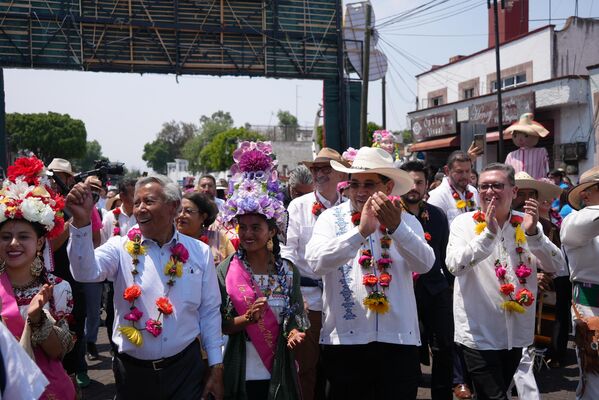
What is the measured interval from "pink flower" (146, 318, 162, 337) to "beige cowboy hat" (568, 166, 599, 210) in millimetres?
3548

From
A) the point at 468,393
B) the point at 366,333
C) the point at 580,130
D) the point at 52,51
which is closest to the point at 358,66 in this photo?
the point at 580,130

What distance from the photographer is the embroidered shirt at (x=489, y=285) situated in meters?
4.52

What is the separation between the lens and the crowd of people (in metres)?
3.59

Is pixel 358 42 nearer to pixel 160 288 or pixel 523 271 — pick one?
pixel 523 271

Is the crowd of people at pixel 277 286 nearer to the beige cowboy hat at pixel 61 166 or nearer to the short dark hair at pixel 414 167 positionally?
the short dark hair at pixel 414 167

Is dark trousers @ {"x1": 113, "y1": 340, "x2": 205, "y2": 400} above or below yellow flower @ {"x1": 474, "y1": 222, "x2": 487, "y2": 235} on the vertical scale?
below

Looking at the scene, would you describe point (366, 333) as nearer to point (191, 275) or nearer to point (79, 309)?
point (191, 275)

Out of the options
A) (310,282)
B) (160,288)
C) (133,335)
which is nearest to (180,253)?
(160,288)

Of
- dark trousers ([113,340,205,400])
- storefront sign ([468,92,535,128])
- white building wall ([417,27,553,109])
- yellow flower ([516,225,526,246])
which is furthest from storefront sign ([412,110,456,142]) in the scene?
dark trousers ([113,340,205,400])

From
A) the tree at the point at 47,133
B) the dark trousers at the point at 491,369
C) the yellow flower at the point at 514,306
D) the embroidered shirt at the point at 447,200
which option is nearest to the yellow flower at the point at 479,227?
the yellow flower at the point at 514,306

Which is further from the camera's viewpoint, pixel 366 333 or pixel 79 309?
pixel 79 309

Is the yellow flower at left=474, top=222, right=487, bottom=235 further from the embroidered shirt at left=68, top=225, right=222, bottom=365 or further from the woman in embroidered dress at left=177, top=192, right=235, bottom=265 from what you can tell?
the woman in embroidered dress at left=177, top=192, right=235, bottom=265

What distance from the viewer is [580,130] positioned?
1883 centimetres

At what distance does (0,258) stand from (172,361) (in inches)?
46.8
